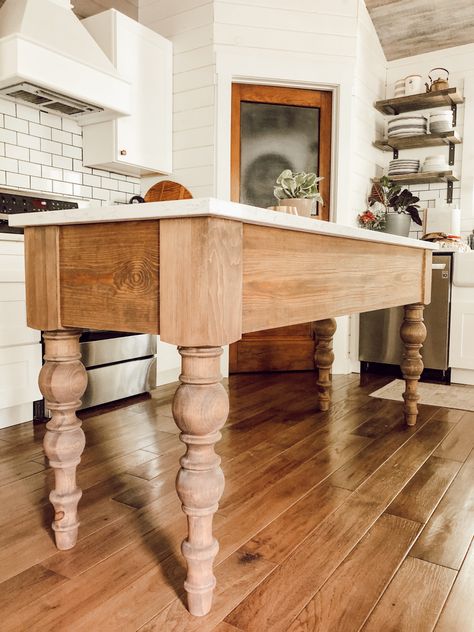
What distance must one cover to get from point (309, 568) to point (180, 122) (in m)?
3.25

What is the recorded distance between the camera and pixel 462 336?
11.7 ft

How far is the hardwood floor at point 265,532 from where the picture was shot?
116 cm

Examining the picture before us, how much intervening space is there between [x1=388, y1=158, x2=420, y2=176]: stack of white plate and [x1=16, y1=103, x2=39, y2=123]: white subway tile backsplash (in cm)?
266

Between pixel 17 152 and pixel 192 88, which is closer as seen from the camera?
pixel 17 152

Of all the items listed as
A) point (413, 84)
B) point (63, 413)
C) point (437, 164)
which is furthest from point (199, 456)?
point (413, 84)

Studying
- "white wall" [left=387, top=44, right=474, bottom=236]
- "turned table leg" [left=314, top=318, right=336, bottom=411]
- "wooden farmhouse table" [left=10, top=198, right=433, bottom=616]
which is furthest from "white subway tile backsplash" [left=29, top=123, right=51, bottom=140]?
"white wall" [left=387, top=44, right=474, bottom=236]

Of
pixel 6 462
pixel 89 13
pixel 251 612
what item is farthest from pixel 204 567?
pixel 89 13

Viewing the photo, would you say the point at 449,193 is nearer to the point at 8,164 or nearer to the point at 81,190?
the point at 81,190

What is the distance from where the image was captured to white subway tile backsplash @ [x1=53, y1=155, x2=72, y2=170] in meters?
3.35

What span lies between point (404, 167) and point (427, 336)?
4.62 feet

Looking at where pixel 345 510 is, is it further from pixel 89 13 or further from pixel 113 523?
pixel 89 13

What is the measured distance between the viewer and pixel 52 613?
3.77 feet

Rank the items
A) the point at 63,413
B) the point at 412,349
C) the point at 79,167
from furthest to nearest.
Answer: the point at 79,167 → the point at 412,349 → the point at 63,413

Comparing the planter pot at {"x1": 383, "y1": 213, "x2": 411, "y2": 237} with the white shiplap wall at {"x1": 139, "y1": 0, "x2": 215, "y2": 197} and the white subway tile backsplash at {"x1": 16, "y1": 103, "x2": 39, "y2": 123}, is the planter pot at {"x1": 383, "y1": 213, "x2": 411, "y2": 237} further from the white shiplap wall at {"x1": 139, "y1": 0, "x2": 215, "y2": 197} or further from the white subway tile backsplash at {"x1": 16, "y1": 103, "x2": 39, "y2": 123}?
the white subway tile backsplash at {"x1": 16, "y1": 103, "x2": 39, "y2": 123}
